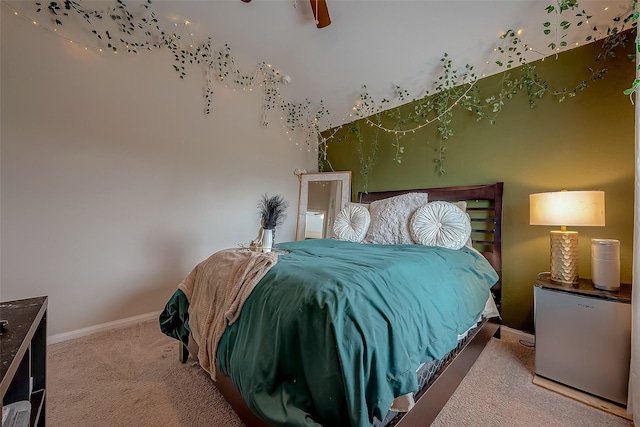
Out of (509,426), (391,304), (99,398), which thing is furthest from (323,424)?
(99,398)

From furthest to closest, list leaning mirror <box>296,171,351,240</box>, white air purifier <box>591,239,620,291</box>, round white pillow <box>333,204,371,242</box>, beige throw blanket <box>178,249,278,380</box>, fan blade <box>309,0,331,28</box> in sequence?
1. leaning mirror <box>296,171,351,240</box>
2. round white pillow <box>333,204,371,242</box>
3. fan blade <box>309,0,331,28</box>
4. white air purifier <box>591,239,620,291</box>
5. beige throw blanket <box>178,249,278,380</box>

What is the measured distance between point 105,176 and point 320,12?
7.84ft

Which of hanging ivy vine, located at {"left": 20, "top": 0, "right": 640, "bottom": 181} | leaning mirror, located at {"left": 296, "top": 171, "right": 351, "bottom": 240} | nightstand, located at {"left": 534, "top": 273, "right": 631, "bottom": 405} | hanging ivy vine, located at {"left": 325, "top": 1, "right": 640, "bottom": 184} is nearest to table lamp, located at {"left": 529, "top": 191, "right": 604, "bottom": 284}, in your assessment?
nightstand, located at {"left": 534, "top": 273, "right": 631, "bottom": 405}

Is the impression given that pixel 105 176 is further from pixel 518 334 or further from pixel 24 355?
pixel 518 334

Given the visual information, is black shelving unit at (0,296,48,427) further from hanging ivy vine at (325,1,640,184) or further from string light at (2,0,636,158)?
hanging ivy vine at (325,1,640,184)

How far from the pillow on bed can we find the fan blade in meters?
1.78

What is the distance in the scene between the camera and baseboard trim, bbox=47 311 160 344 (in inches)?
80.5

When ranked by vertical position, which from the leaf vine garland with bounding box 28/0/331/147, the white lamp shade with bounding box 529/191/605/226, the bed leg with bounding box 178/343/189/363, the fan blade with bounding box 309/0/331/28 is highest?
the fan blade with bounding box 309/0/331/28

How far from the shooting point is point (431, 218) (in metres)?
2.14

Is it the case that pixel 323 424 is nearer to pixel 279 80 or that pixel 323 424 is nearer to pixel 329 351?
pixel 329 351

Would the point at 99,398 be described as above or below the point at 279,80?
below

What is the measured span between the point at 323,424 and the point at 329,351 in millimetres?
234

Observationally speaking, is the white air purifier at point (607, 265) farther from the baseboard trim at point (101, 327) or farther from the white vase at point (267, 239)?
the baseboard trim at point (101, 327)

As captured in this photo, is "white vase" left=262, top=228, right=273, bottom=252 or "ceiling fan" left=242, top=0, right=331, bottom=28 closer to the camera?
"white vase" left=262, top=228, right=273, bottom=252
